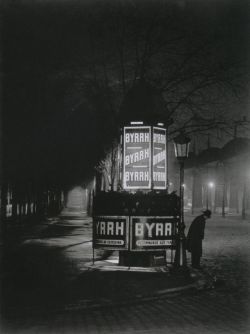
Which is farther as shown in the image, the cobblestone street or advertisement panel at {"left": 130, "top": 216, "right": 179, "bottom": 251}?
advertisement panel at {"left": 130, "top": 216, "right": 179, "bottom": 251}

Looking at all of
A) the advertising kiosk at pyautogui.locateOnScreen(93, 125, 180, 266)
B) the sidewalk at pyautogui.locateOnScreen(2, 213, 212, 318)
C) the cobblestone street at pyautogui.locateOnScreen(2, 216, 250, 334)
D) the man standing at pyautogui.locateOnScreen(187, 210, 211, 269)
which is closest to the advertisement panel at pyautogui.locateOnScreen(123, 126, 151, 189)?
the advertising kiosk at pyautogui.locateOnScreen(93, 125, 180, 266)

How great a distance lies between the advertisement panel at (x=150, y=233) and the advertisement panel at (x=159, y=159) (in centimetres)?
106

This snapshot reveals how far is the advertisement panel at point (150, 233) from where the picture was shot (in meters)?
14.8

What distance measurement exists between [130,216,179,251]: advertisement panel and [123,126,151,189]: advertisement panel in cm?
98

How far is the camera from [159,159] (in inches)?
605

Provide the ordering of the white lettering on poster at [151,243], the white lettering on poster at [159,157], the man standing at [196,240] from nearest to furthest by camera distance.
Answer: the white lettering on poster at [151,243] < the white lettering on poster at [159,157] < the man standing at [196,240]

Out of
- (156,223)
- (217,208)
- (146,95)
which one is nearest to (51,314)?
(156,223)

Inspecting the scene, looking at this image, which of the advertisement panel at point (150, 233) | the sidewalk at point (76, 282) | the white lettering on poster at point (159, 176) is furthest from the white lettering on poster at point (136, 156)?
the sidewalk at point (76, 282)

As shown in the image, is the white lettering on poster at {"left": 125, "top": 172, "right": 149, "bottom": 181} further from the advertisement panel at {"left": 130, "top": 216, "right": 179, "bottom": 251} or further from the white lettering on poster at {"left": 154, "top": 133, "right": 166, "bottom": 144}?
the advertisement panel at {"left": 130, "top": 216, "right": 179, "bottom": 251}

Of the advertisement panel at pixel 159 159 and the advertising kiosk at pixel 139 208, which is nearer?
the advertising kiosk at pixel 139 208

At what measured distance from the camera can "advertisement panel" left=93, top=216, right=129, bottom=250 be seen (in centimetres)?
1487

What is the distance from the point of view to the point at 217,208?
81062 mm

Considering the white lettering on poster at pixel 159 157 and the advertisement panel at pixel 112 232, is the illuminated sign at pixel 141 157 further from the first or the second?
the advertisement panel at pixel 112 232

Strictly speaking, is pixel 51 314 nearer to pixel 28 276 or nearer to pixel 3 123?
pixel 28 276
